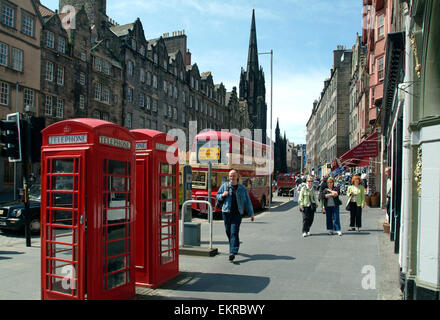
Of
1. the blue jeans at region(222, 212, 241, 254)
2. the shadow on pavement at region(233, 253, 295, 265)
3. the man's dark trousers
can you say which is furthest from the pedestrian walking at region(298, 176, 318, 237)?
the blue jeans at region(222, 212, 241, 254)

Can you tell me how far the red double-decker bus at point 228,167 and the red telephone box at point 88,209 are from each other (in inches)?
410

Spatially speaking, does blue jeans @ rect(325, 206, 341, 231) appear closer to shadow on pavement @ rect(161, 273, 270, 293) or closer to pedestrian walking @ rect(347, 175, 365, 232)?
pedestrian walking @ rect(347, 175, 365, 232)

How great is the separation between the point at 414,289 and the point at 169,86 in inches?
1749

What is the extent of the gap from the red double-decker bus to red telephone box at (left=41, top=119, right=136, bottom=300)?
410 inches

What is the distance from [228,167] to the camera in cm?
1862

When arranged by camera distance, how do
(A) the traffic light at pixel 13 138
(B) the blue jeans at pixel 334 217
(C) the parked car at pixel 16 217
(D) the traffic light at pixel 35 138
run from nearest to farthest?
(A) the traffic light at pixel 13 138, (D) the traffic light at pixel 35 138, (C) the parked car at pixel 16 217, (B) the blue jeans at pixel 334 217

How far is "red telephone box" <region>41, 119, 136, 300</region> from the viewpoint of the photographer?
15.3 feet

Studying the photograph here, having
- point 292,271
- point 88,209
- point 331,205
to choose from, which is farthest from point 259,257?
point 88,209

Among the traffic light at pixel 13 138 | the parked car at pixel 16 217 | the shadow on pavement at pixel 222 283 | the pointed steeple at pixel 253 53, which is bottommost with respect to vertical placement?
the shadow on pavement at pixel 222 283

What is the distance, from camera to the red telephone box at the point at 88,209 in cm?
465

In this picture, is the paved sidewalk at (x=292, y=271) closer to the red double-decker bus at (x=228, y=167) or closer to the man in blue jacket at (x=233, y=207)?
the man in blue jacket at (x=233, y=207)

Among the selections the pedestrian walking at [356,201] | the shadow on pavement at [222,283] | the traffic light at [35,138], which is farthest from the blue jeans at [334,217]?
the traffic light at [35,138]

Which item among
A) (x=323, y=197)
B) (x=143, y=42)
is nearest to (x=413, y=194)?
(x=323, y=197)

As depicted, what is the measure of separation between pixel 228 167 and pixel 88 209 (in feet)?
46.4
